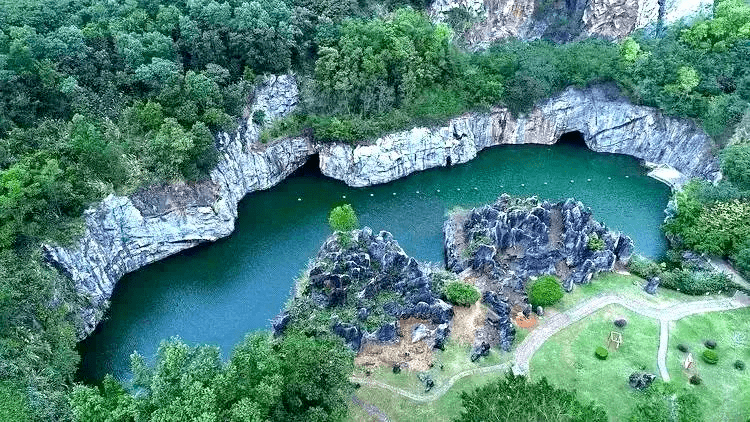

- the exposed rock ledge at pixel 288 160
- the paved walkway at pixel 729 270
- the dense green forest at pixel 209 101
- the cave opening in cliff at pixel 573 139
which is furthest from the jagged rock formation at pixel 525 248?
the cave opening in cliff at pixel 573 139

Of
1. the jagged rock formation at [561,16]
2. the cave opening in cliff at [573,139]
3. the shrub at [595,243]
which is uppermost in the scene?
the jagged rock formation at [561,16]

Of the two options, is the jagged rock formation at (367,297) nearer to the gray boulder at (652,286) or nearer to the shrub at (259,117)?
the gray boulder at (652,286)

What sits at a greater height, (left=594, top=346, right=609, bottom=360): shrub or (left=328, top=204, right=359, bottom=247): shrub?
(left=328, top=204, right=359, bottom=247): shrub

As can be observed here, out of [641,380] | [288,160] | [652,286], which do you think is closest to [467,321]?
[641,380]

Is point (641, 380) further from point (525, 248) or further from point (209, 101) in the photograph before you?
point (209, 101)

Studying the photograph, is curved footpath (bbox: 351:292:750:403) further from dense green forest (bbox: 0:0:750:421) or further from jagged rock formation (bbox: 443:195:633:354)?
dense green forest (bbox: 0:0:750:421)

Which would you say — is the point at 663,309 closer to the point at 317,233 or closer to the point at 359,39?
the point at 317,233

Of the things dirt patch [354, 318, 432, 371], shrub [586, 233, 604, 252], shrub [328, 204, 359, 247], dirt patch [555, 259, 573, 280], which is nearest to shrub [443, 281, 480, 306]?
dirt patch [354, 318, 432, 371]
